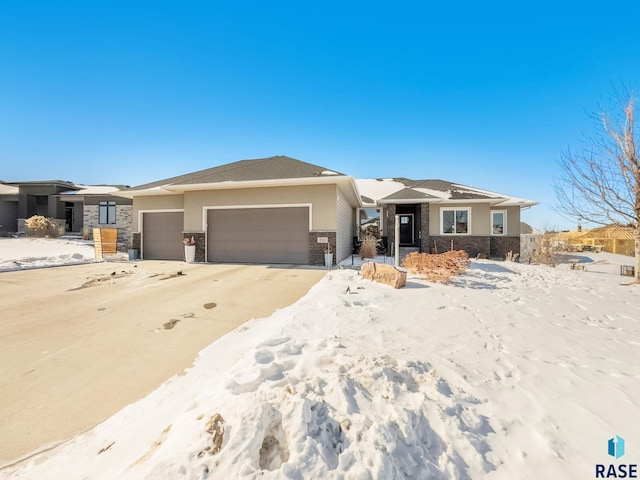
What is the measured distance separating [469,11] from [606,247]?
23870 mm

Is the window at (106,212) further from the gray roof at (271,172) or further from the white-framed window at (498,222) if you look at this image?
the white-framed window at (498,222)

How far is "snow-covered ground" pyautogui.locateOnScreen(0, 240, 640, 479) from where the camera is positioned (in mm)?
1318

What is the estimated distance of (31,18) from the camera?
690 cm

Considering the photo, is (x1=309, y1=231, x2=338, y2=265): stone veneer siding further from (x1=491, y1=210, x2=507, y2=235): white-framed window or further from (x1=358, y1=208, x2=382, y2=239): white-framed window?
(x1=491, y1=210, x2=507, y2=235): white-framed window

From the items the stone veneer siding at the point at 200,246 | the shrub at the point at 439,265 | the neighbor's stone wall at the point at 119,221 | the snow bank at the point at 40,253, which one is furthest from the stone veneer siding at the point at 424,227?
the neighbor's stone wall at the point at 119,221

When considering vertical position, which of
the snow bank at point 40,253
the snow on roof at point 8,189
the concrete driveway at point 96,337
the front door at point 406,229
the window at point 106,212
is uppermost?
the snow on roof at point 8,189

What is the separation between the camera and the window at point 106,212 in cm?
1823

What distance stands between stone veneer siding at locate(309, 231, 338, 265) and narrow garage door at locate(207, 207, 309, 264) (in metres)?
0.22

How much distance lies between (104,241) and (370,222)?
46.5 ft

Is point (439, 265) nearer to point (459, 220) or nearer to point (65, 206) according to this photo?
point (459, 220)

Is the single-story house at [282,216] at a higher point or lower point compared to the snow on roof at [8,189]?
lower

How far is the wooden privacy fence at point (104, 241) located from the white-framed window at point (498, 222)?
18.7 meters

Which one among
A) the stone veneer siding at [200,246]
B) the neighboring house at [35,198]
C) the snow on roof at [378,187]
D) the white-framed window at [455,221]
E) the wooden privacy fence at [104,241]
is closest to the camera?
the stone veneer siding at [200,246]

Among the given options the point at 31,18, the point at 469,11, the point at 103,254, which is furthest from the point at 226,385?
the point at 103,254
